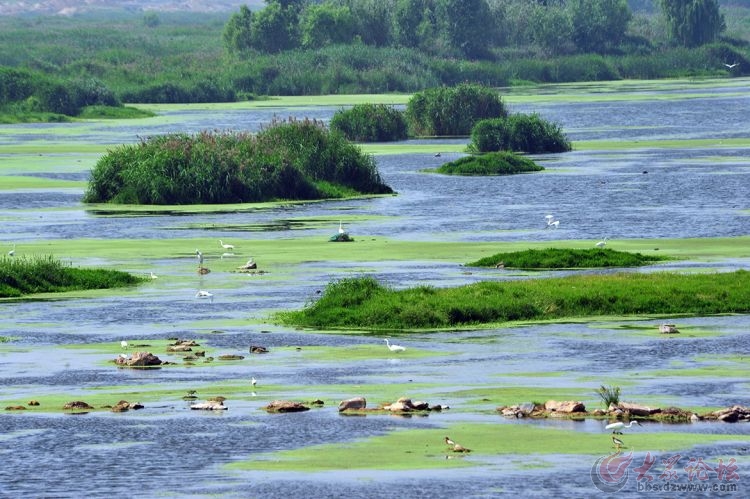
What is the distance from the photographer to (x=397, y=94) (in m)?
127

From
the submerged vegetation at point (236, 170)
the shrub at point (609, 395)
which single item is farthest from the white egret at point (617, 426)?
the submerged vegetation at point (236, 170)

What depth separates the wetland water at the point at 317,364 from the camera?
69.7ft

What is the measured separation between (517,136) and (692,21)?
8123 centimetres

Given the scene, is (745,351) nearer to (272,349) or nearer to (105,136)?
(272,349)

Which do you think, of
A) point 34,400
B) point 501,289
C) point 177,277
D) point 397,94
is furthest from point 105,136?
point 34,400

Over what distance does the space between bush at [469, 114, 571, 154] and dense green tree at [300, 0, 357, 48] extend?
67.1m

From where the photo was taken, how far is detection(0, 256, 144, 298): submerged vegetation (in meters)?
37.3

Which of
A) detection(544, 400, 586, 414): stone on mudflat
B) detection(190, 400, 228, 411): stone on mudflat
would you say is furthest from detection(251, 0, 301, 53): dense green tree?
detection(544, 400, 586, 414): stone on mudflat

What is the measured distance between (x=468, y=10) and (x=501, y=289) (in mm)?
119263

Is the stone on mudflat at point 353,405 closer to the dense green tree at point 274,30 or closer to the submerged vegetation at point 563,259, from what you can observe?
the submerged vegetation at point 563,259

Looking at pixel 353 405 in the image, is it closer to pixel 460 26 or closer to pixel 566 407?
pixel 566 407

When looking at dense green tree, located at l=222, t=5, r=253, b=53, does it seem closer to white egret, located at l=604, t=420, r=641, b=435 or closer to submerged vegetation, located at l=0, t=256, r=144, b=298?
submerged vegetation, located at l=0, t=256, r=144, b=298

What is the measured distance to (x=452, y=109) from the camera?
298 feet

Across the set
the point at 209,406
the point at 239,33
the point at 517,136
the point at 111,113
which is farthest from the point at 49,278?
the point at 239,33
